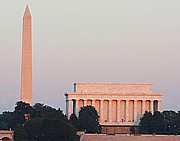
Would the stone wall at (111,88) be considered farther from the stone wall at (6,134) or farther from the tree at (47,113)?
the stone wall at (6,134)

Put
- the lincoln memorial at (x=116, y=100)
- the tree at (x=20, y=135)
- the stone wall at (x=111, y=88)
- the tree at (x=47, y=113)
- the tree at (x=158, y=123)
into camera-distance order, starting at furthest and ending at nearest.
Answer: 1. the stone wall at (x=111, y=88)
2. the lincoln memorial at (x=116, y=100)
3. the tree at (x=158, y=123)
4. the tree at (x=47, y=113)
5. the tree at (x=20, y=135)

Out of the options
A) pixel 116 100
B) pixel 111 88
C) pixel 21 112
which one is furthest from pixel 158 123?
pixel 111 88

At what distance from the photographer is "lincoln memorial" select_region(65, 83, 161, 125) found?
5389 inches

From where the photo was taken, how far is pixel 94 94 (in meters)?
137

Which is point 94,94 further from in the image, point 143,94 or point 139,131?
point 139,131

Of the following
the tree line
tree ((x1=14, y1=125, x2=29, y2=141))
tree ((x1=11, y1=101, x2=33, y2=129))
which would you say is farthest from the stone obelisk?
tree ((x1=14, y1=125, x2=29, y2=141))

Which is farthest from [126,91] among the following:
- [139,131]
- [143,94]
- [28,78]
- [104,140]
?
[104,140]

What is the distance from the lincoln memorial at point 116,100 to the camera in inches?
5389

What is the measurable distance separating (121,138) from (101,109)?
36.7 m

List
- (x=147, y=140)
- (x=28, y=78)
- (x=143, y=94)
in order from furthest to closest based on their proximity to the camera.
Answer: (x=143, y=94)
(x=28, y=78)
(x=147, y=140)

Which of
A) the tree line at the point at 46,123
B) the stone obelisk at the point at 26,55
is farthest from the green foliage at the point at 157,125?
the stone obelisk at the point at 26,55

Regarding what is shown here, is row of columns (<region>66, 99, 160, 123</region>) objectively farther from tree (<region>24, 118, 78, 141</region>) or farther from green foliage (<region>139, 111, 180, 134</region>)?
tree (<region>24, 118, 78, 141</region>)

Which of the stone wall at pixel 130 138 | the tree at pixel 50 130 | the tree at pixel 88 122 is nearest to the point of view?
the tree at pixel 50 130

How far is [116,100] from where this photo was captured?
13662 cm
